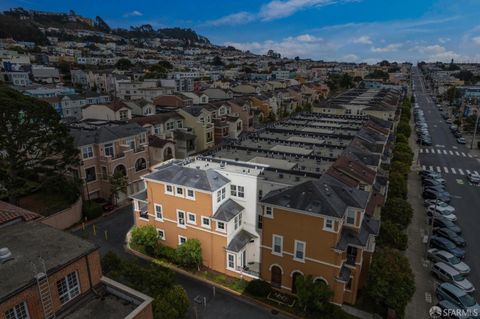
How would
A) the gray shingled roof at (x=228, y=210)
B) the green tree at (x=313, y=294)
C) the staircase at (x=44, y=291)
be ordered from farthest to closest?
1. the gray shingled roof at (x=228, y=210)
2. the green tree at (x=313, y=294)
3. the staircase at (x=44, y=291)

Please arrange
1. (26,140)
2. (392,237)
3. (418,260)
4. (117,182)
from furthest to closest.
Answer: (117,182)
(26,140)
(418,260)
(392,237)

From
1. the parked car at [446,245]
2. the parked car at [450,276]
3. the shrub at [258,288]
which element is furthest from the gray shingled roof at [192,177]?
the parked car at [446,245]

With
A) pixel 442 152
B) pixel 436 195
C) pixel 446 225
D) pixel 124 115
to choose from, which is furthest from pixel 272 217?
pixel 442 152

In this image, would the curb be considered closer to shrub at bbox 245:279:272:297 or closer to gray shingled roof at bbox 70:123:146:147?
shrub at bbox 245:279:272:297

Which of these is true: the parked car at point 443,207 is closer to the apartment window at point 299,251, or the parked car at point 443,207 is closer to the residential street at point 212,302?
the apartment window at point 299,251

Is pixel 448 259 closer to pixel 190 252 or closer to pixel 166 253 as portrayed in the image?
pixel 190 252

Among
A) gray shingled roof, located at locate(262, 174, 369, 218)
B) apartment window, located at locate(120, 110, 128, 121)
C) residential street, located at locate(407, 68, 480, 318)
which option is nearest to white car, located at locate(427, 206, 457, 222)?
residential street, located at locate(407, 68, 480, 318)
